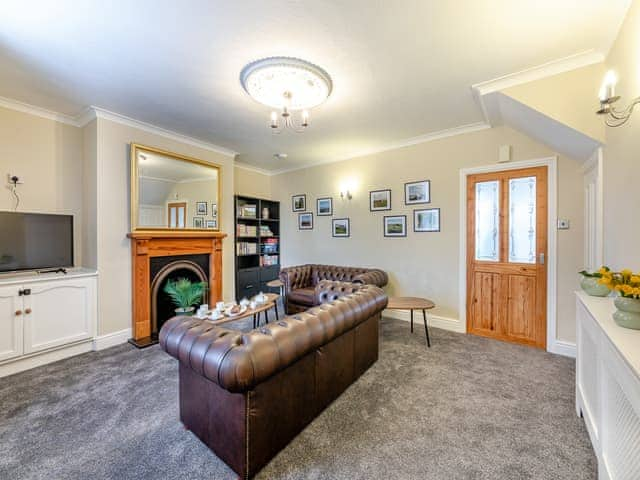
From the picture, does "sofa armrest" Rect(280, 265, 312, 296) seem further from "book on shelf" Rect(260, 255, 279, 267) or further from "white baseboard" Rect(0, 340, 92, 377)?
"white baseboard" Rect(0, 340, 92, 377)

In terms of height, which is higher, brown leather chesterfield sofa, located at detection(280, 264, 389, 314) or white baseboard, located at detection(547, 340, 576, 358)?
brown leather chesterfield sofa, located at detection(280, 264, 389, 314)

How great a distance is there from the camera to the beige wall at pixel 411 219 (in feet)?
9.53

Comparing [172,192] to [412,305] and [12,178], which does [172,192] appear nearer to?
[12,178]

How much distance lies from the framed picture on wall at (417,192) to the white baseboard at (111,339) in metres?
4.15

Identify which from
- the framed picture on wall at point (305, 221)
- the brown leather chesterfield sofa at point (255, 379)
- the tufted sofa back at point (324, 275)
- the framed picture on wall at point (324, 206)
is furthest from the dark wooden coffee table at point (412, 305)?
the framed picture on wall at point (305, 221)

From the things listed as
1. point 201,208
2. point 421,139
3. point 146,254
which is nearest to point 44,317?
point 146,254

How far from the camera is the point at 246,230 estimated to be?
5.14 meters

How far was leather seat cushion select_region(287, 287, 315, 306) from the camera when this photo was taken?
12.8ft

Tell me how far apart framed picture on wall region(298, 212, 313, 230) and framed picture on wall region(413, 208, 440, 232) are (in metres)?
2.00

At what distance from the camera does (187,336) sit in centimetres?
156

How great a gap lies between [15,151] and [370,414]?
14.4 feet

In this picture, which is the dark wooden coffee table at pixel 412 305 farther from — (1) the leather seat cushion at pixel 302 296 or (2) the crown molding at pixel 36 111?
(2) the crown molding at pixel 36 111

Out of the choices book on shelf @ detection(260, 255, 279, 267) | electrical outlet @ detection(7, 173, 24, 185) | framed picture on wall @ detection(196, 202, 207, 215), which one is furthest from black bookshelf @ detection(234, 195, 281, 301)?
electrical outlet @ detection(7, 173, 24, 185)

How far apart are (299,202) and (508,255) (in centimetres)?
355
